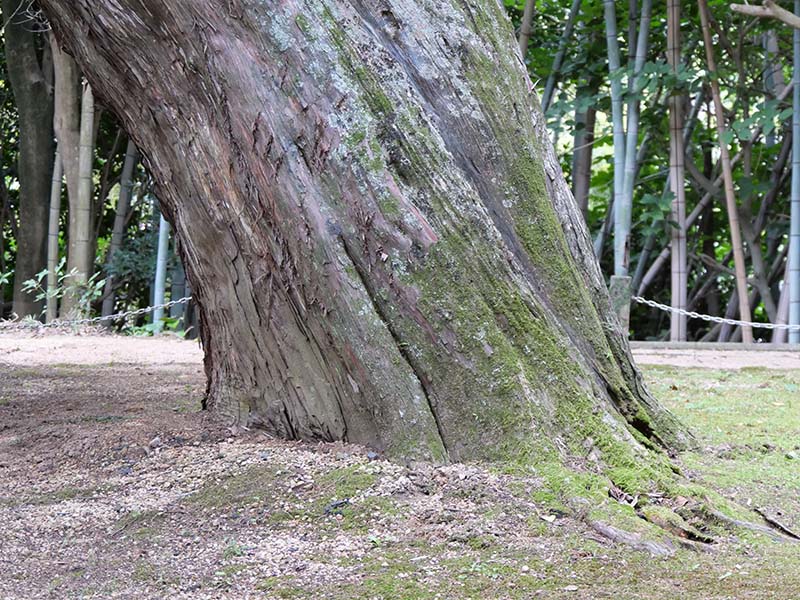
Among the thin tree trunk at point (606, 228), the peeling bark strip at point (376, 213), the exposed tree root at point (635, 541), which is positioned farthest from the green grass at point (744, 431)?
the thin tree trunk at point (606, 228)

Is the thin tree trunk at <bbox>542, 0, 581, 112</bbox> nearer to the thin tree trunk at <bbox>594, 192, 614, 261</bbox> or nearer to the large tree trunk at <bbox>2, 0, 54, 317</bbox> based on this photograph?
the thin tree trunk at <bbox>594, 192, 614, 261</bbox>

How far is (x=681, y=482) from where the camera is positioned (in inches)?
117

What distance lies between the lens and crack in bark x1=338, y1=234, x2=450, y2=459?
2.96m

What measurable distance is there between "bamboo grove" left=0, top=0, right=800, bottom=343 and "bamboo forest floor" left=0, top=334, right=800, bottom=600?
21.0 ft

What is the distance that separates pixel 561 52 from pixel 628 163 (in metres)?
2.39

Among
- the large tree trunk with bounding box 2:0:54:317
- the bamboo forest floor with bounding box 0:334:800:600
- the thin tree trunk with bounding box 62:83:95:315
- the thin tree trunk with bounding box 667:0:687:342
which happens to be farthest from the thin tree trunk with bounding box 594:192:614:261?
the bamboo forest floor with bounding box 0:334:800:600

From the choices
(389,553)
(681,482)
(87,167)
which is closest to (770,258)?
(87,167)

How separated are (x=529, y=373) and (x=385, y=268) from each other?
568 mm

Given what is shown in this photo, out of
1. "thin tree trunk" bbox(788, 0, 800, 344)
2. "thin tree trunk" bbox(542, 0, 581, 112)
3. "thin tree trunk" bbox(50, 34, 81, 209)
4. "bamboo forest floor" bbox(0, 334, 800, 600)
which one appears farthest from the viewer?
"thin tree trunk" bbox(542, 0, 581, 112)

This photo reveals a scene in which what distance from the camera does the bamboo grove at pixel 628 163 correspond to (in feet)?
32.6

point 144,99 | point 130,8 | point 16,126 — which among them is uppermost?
point 16,126

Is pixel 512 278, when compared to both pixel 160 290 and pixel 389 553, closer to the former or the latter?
pixel 389 553

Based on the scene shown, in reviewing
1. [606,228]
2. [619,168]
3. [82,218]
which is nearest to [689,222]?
[606,228]

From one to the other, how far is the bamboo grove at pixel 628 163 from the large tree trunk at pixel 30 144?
0.02m
